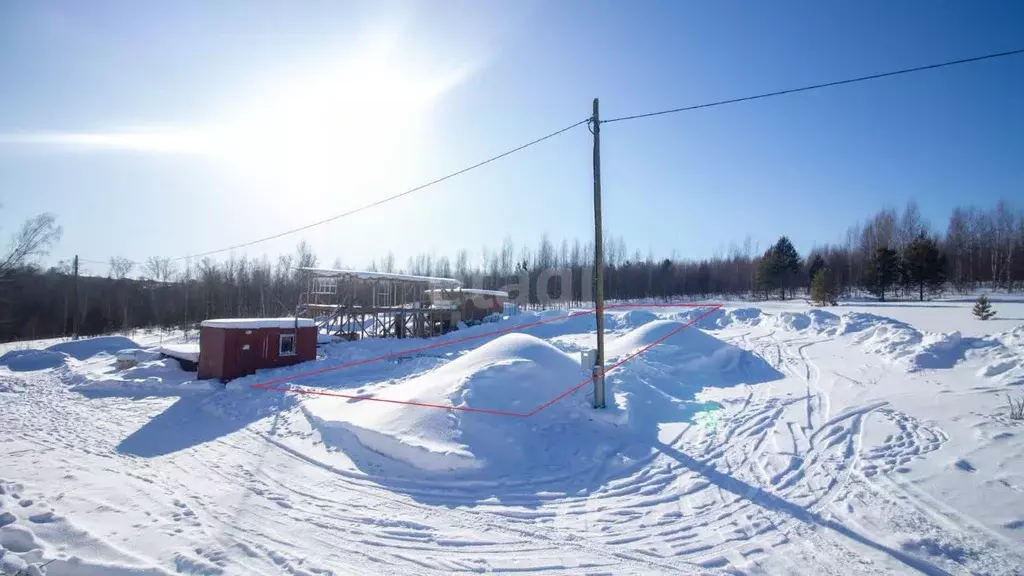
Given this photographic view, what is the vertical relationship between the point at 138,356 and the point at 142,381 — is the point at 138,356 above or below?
above

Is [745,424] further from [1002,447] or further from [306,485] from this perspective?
[306,485]

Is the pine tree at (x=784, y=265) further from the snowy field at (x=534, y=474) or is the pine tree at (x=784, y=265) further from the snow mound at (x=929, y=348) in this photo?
the snowy field at (x=534, y=474)

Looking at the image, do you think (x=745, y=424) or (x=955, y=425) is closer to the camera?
(x=955, y=425)

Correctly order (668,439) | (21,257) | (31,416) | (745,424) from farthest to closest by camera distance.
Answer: (21,257) → (31,416) → (745,424) → (668,439)

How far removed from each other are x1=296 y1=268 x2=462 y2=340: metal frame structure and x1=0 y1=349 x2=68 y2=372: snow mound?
863cm

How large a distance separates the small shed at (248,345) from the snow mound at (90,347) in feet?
29.4

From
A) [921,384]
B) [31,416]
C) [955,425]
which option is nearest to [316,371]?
[31,416]

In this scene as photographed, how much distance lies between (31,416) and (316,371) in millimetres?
6149

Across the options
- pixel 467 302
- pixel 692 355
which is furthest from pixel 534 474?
pixel 467 302

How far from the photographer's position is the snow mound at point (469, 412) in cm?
658

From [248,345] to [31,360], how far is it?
10.5 metres

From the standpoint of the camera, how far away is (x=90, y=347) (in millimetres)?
19641

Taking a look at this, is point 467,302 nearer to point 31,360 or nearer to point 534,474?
point 31,360

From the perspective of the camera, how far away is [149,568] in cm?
362
